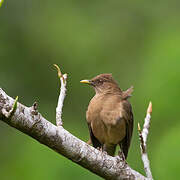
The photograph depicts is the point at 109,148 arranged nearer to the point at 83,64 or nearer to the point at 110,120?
the point at 110,120

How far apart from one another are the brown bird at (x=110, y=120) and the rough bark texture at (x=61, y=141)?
5.10 feet

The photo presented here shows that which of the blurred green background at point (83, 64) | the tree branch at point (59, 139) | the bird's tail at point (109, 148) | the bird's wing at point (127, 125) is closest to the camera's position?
the tree branch at point (59, 139)

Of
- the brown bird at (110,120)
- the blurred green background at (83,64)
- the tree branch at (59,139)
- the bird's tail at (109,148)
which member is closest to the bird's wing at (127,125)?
the brown bird at (110,120)

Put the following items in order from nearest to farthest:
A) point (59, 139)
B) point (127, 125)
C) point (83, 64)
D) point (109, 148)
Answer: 1. point (59, 139)
2. point (127, 125)
3. point (109, 148)
4. point (83, 64)

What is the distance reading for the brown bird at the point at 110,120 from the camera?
22.7 ft

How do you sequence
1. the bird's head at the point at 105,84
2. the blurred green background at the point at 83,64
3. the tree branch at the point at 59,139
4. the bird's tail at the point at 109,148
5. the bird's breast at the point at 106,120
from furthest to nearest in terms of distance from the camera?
the blurred green background at the point at 83,64 → the bird's head at the point at 105,84 → the bird's tail at the point at 109,148 → the bird's breast at the point at 106,120 → the tree branch at the point at 59,139

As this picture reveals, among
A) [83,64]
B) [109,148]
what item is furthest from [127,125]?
[83,64]

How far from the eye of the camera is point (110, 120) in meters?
6.92

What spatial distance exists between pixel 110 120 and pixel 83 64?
5841mm

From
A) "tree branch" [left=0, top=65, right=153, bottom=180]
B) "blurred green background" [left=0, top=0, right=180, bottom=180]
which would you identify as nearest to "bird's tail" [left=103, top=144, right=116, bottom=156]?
"blurred green background" [left=0, top=0, right=180, bottom=180]

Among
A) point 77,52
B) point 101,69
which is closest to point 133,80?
point 101,69

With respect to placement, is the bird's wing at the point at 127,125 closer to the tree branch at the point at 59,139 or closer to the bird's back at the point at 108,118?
the bird's back at the point at 108,118

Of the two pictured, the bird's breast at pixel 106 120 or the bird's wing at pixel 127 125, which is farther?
the bird's wing at pixel 127 125

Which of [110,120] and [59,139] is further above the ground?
[110,120]
